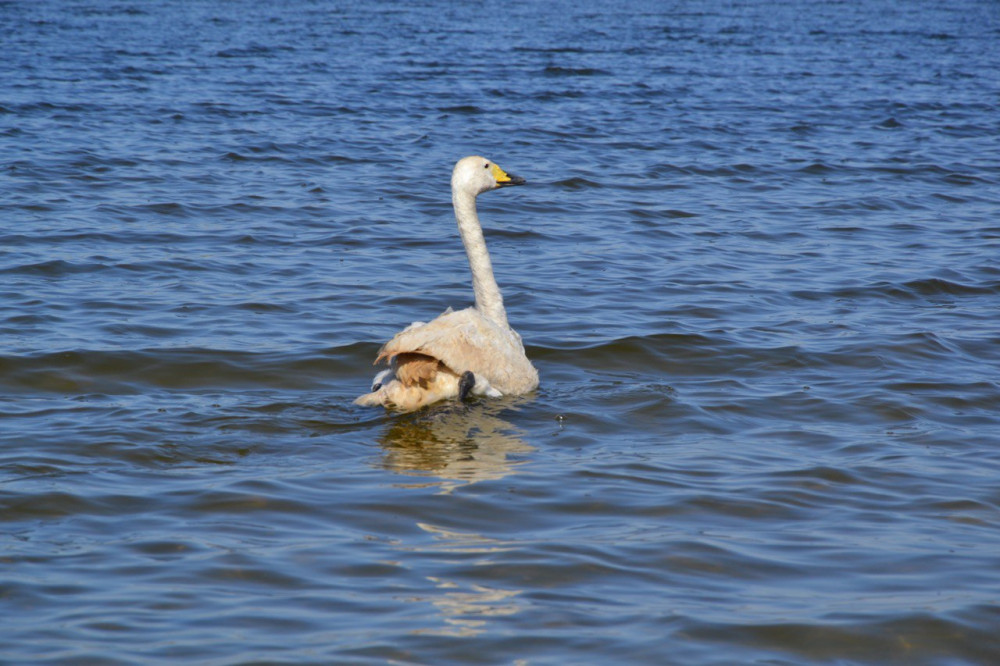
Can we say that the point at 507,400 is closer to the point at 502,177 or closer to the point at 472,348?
the point at 472,348

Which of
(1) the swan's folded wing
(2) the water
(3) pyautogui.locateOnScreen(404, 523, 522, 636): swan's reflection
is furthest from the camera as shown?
(1) the swan's folded wing

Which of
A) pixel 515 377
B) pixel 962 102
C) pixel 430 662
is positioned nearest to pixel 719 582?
pixel 430 662

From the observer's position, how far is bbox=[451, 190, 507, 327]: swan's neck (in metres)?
9.32

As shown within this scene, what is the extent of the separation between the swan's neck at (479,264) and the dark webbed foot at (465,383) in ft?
3.43

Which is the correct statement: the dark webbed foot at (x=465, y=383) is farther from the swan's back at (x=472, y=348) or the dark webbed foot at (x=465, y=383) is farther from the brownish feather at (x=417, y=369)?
the brownish feather at (x=417, y=369)

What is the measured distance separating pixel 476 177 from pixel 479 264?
29.9 inches

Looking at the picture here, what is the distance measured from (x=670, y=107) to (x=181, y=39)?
13113 mm

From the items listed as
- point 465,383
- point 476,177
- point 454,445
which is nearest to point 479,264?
point 476,177

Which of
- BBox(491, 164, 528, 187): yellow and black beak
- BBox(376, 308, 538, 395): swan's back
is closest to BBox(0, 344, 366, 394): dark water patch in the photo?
BBox(376, 308, 538, 395): swan's back

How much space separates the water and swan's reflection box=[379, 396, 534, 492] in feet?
0.11

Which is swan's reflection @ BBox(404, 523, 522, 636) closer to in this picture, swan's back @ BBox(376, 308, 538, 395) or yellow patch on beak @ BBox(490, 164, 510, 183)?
swan's back @ BBox(376, 308, 538, 395)

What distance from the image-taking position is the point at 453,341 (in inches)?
320

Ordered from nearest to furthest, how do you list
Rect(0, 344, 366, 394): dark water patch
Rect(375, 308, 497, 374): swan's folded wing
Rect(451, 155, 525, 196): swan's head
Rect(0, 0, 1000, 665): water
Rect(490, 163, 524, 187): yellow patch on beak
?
1. Rect(0, 0, 1000, 665): water
2. Rect(375, 308, 497, 374): swan's folded wing
3. Rect(0, 344, 366, 394): dark water patch
4. Rect(451, 155, 525, 196): swan's head
5. Rect(490, 163, 524, 187): yellow patch on beak

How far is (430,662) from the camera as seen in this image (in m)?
4.86
